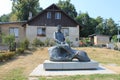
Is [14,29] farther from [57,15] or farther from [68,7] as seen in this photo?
[68,7]

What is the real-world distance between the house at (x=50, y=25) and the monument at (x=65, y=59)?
76.0 feet

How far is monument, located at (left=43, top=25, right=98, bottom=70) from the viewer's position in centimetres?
1365

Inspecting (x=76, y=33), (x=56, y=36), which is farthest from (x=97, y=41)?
(x=56, y=36)

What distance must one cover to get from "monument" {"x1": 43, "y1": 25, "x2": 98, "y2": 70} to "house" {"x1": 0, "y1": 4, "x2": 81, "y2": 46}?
76.0 feet

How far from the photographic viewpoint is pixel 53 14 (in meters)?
38.4

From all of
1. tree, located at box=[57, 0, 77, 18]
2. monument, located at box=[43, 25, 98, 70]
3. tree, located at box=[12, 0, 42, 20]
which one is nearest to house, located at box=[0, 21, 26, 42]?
tree, located at box=[12, 0, 42, 20]

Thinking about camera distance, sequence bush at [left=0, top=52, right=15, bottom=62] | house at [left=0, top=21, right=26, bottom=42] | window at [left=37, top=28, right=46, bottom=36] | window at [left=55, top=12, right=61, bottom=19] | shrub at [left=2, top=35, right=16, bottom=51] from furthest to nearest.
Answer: house at [left=0, top=21, right=26, bottom=42]
window at [left=55, top=12, right=61, bottom=19]
window at [left=37, top=28, right=46, bottom=36]
shrub at [left=2, top=35, right=16, bottom=51]
bush at [left=0, top=52, right=15, bottom=62]

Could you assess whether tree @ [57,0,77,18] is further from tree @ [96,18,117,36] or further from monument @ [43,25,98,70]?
monument @ [43,25,98,70]

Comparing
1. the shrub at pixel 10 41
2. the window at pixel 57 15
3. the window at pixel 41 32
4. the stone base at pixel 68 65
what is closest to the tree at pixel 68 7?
the window at pixel 57 15

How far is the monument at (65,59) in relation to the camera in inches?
537

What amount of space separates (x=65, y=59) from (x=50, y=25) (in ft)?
79.4

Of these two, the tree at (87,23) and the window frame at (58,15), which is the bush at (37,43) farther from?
the tree at (87,23)

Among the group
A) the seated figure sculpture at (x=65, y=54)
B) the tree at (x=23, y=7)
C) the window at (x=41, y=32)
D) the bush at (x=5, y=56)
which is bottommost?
the bush at (x=5, y=56)

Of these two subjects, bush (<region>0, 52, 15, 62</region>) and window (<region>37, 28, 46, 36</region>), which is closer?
bush (<region>0, 52, 15, 62</region>)
